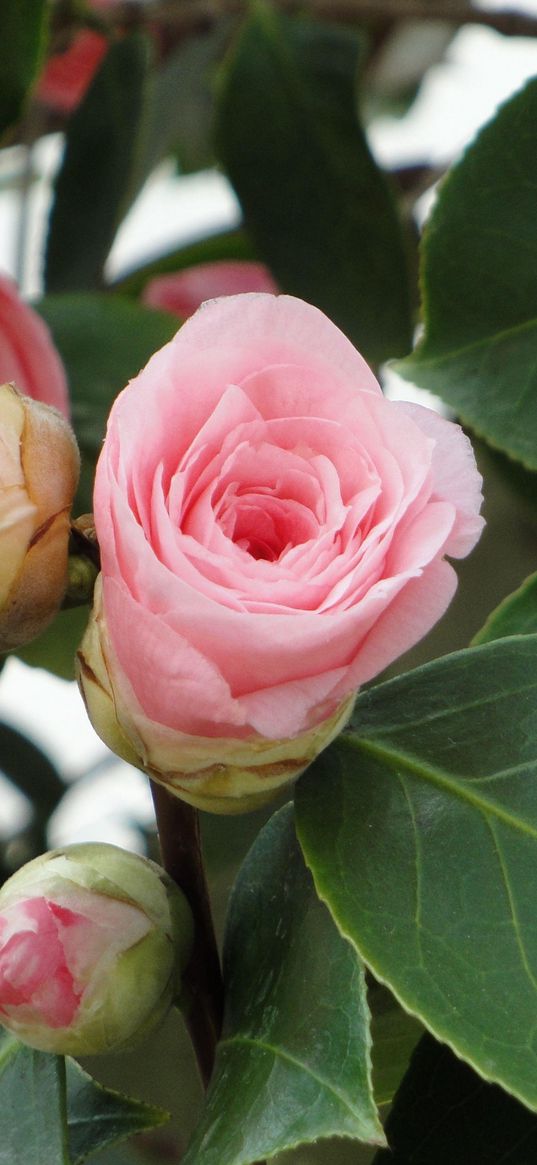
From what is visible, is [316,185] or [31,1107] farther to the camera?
[316,185]

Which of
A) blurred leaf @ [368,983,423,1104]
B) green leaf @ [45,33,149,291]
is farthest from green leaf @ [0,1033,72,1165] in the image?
green leaf @ [45,33,149,291]

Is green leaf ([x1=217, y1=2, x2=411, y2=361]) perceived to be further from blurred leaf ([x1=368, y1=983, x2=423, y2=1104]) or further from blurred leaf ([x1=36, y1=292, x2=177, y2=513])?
blurred leaf ([x1=368, y1=983, x2=423, y2=1104])

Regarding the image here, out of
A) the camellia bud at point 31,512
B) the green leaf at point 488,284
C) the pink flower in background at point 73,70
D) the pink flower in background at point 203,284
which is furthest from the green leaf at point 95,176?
the camellia bud at point 31,512

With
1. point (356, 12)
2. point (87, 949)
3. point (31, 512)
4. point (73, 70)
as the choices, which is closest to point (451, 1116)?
point (87, 949)

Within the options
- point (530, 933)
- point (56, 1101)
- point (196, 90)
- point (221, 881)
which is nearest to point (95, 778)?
point (221, 881)

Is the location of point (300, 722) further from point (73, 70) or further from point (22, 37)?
point (73, 70)
